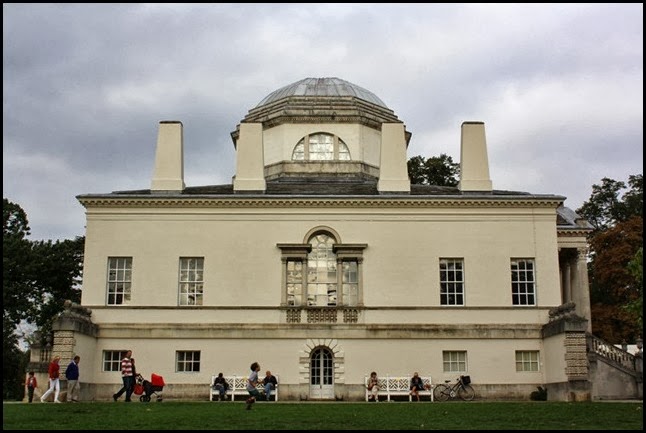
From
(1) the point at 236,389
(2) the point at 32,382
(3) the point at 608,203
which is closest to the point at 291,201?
(1) the point at 236,389

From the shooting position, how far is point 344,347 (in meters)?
35.6

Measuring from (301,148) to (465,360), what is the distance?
16461 mm

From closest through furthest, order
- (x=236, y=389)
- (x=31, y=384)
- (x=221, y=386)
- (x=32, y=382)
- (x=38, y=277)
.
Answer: (x=31, y=384), (x=32, y=382), (x=221, y=386), (x=236, y=389), (x=38, y=277)

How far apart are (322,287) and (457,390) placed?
24.9 feet

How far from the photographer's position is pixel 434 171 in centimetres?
5819

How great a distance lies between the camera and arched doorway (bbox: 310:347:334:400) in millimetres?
35344

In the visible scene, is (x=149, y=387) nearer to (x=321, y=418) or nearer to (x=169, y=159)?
(x=169, y=159)

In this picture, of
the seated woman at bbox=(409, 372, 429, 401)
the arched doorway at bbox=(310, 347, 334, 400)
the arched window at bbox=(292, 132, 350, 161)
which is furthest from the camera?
the arched window at bbox=(292, 132, 350, 161)

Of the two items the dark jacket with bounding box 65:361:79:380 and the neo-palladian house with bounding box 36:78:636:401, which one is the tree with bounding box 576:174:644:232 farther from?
the dark jacket with bounding box 65:361:79:380

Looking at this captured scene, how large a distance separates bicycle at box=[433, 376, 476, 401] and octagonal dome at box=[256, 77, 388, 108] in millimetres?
20144

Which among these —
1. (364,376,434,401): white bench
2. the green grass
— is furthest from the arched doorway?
the green grass

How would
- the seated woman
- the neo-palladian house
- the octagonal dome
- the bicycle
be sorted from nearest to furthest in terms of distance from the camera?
the seated woman, the bicycle, the neo-palladian house, the octagonal dome

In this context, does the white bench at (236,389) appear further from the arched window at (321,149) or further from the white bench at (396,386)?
the arched window at (321,149)

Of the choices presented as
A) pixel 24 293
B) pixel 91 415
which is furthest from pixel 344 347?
pixel 24 293
